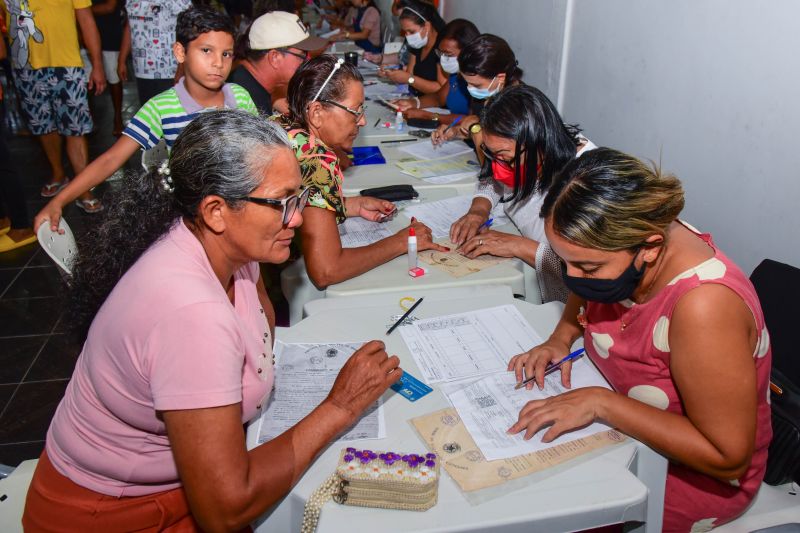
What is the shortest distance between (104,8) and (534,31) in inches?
172

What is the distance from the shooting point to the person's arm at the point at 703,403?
1.33 m

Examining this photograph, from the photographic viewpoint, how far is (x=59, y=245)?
219cm

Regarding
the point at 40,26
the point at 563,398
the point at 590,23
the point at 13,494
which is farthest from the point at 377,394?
the point at 40,26

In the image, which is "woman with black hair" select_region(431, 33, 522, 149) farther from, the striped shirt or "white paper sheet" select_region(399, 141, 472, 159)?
the striped shirt

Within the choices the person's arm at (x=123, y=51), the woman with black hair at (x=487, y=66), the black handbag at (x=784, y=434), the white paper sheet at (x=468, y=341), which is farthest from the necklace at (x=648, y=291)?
the person's arm at (x=123, y=51)

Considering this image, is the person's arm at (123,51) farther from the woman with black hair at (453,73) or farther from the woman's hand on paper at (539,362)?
the woman's hand on paper at (539,362)

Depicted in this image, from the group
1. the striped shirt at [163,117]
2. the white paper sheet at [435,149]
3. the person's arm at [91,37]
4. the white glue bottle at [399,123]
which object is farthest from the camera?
the person's arm at [91,37]

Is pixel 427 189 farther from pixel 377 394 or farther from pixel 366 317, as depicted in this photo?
pixel 377 394

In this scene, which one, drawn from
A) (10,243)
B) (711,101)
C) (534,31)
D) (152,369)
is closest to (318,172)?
(152,369)

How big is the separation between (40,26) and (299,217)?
4.20 metres

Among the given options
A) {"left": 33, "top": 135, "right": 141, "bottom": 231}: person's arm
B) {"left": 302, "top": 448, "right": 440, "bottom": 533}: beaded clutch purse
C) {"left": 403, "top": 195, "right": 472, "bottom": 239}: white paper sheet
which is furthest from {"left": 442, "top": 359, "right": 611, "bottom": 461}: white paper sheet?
{"left": 33, "top": 135, "right": 141, "bottom": 231}: person's arm

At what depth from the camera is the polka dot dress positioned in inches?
57.6

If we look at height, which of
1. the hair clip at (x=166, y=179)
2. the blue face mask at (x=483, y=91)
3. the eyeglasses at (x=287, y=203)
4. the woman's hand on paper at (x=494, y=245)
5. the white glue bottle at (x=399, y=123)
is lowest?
the woman's hand on paper at (x=494, y=245)

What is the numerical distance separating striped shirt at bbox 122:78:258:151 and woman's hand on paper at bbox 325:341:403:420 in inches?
73.9
